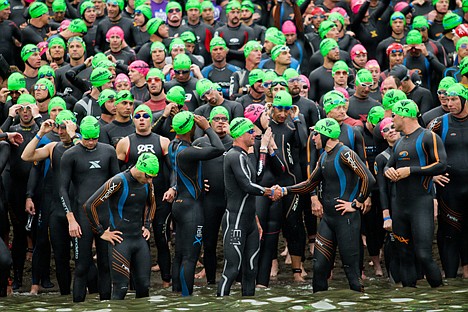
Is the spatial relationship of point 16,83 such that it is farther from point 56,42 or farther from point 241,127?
point 241,127

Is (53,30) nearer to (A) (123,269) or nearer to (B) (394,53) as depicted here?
(B) (394,53)

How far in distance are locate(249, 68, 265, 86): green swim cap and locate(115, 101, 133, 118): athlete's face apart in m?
2.19

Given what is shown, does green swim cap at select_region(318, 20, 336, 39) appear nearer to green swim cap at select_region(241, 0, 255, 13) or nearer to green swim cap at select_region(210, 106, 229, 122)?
green swim cap at select_region(241, 0, 255, 13)

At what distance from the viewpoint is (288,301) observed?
48.5 ft

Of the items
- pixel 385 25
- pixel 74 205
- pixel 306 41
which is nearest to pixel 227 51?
pixel 306 41

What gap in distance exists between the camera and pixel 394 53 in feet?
65.2

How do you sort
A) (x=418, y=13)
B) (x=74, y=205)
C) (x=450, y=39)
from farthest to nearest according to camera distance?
(x=418, y=13), (x=450, y=39), (x=74, y=205)

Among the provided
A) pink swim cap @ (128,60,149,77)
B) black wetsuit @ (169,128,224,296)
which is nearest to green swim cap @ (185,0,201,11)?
pink swim cap @ (128,60,149,77)

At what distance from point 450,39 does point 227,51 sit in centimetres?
439

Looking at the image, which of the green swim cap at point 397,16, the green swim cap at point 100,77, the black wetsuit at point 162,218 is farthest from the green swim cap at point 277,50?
the black wetsuit at point 162,218

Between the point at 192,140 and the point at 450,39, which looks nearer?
the point at 192,140

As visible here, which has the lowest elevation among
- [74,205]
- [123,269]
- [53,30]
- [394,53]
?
[123,269]

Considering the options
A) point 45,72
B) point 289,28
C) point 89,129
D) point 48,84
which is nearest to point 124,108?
point 89,129

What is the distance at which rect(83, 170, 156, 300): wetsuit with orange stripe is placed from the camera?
49.2 feet
